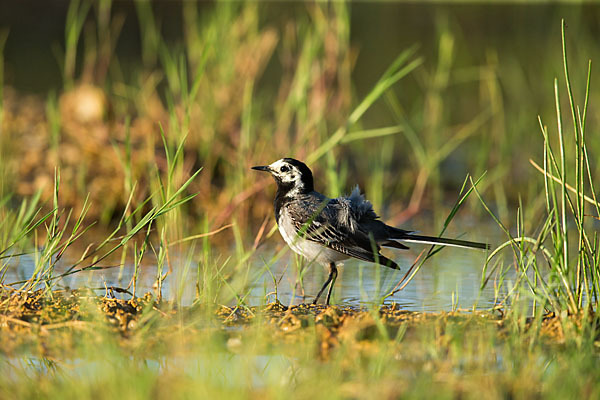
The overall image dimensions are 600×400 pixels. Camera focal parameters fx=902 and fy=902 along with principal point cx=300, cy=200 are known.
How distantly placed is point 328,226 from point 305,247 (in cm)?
19

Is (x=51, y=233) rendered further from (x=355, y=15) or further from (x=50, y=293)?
(x=355, y=15)

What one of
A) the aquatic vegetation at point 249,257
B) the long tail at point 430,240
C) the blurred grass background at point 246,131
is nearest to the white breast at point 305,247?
the aquatic vegetation at point 249,257

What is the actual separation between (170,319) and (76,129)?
4.09m

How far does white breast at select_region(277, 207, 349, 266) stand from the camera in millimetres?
5555

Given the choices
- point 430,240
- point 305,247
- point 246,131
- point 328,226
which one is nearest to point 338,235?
point 328,226

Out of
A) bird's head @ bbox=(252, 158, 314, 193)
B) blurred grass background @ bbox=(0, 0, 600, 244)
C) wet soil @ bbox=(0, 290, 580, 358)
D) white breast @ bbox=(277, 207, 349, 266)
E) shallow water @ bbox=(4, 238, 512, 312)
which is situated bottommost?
wet soil @ bbox=(0, 290, 580, 358)

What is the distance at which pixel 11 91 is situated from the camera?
13195mm

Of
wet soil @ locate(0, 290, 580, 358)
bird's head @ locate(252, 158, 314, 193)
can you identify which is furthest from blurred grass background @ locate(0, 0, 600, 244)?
wet soil @ locate(0, 290, 580, 358)

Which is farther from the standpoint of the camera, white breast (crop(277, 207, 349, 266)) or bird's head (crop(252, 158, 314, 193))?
bird's head (crop(252, 158, 314, 193))

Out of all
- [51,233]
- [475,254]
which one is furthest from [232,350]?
[475,254]

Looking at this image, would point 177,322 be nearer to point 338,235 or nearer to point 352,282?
point 338,235

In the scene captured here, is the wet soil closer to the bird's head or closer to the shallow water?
the shallow water

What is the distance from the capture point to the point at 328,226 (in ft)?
18.4

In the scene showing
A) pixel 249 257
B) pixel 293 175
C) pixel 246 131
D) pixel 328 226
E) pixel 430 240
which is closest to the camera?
pixel 430 240
